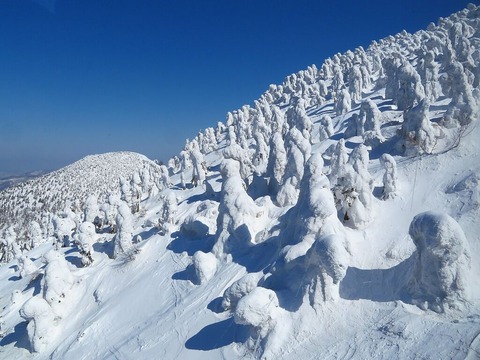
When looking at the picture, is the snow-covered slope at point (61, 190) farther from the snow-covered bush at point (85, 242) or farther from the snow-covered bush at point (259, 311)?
the snow-covered bush at point (259, 311)

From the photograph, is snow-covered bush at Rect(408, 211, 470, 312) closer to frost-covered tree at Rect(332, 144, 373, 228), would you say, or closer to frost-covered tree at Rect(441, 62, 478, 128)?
frost-covered tree at Rect(332, 144, 373, 228)

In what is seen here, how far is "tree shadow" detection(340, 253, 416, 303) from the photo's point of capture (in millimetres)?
12219

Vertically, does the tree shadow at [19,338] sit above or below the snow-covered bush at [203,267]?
below

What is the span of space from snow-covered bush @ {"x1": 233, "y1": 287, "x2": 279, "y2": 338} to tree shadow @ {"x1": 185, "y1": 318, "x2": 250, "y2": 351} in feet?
3.54

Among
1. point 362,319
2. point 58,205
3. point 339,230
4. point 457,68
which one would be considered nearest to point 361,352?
point 362,319

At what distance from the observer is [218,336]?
1411 centimetres

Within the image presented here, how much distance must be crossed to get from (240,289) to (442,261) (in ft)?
28.6

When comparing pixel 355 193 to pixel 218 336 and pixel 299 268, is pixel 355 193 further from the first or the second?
pixel 218 336

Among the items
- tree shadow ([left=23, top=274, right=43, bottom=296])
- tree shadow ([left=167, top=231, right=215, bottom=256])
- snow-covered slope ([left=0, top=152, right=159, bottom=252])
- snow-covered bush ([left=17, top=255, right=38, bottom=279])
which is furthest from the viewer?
snow-covered slope ([left=0, top=152, right=159, bottom=252])

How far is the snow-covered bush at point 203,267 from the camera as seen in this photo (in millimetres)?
18312

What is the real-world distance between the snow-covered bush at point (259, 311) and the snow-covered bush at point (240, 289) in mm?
1942

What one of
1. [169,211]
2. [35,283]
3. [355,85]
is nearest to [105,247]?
[35,283]

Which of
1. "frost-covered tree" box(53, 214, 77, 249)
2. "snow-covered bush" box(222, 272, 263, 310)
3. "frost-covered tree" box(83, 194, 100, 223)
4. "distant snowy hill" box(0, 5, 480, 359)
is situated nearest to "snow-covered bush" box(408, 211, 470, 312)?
"distant snowy hill" box(0, 5, 480, 359)

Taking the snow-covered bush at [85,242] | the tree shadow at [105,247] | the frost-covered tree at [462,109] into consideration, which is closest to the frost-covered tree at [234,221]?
the tree shadow at [105,247]
